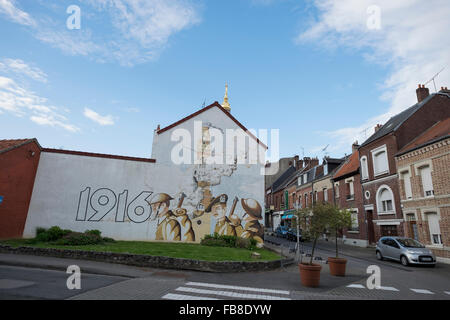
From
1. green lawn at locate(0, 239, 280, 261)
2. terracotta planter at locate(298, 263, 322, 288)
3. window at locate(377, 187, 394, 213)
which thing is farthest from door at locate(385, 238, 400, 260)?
terracotta planter at locate(298, 263, 322, 288)

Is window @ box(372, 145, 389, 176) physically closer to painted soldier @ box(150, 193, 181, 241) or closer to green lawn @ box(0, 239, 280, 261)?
green lawn @ box(0, 239, 280, 261)

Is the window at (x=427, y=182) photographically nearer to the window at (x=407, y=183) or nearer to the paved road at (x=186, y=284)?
the window at (x=407, y=183)

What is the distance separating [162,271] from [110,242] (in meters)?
6.81

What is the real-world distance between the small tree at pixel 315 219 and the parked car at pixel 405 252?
733 centimetres

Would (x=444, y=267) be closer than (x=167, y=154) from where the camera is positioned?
Yes

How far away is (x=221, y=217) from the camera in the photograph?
708 inches

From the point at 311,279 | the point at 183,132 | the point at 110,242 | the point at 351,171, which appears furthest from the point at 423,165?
the point at 110,242

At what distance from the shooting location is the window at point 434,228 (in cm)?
1561

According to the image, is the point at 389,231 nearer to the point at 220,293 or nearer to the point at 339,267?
the point at 339,267

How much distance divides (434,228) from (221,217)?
13.5 metres

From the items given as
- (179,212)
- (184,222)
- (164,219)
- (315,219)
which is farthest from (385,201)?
(164,219)

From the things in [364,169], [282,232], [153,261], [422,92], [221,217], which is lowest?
[153,261]

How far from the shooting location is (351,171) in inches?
968

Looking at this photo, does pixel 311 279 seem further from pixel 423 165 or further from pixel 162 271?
pixel 423 165
